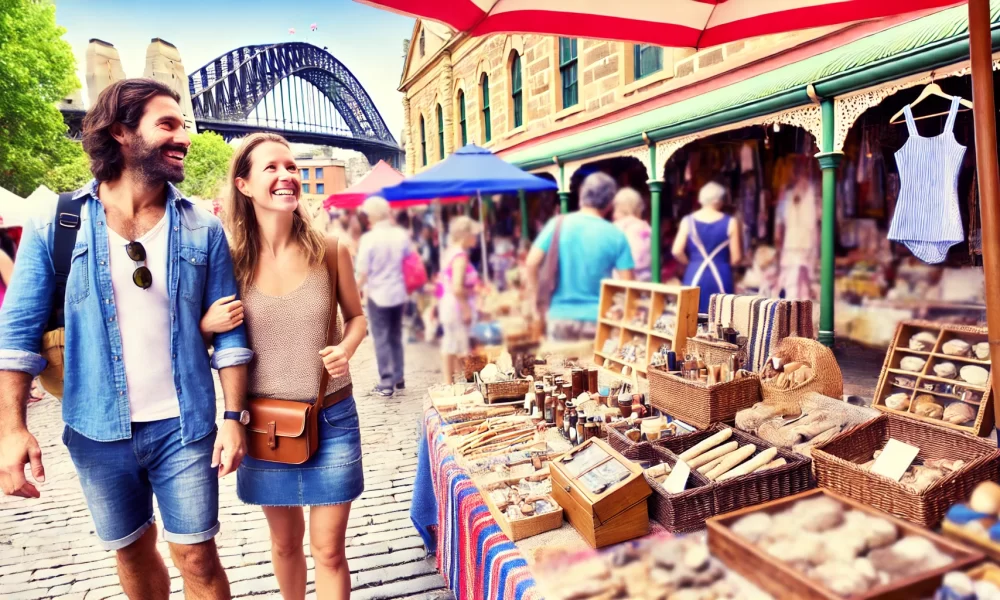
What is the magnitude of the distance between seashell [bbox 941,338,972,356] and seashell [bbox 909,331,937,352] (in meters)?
0.05

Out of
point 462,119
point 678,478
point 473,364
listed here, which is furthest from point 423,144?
point 678,478

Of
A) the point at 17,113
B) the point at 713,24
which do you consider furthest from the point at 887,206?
the point at 17,113

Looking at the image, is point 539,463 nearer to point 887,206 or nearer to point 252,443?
point 252,443

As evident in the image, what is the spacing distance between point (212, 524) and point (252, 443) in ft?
0.82

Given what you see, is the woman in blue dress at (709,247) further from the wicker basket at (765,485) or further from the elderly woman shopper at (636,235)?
the wicker basket at (765,485)

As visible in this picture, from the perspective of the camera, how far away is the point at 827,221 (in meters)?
4.56

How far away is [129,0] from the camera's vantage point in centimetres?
496

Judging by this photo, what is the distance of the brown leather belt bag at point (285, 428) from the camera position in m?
1.72

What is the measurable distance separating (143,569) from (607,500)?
1.43 meters

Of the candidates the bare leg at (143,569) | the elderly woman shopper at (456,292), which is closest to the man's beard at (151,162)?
the bare leg at (143,569)

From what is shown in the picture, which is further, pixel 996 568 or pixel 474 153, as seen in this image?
pixel 474 153

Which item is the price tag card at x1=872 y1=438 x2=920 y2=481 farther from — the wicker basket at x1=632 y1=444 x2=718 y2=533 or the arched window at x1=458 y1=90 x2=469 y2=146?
the arched window at x1=458 y1=90 x2=469 y2=146

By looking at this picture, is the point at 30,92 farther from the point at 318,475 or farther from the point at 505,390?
the point at 318,475

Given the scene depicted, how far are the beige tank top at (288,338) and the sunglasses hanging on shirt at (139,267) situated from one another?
0.27 metres
